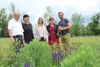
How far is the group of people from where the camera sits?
A: 30.3ft

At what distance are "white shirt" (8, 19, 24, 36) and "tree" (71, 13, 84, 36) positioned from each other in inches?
3417

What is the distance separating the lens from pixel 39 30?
10.2 meters

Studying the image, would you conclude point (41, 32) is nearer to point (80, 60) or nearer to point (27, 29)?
point (27, 29)

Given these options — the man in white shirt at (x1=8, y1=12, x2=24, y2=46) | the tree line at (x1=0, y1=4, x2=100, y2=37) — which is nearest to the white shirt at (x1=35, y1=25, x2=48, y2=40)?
the man in white shirt at (x1=8, y1=12, x2=24, y2=46)

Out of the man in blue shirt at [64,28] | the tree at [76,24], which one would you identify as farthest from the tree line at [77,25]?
the man in blue shirt at [64,28]

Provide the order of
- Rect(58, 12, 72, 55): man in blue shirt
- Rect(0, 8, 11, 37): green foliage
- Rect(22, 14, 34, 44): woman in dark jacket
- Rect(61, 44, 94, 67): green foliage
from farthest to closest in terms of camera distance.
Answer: Rect(0, 8, 11, 37): green foliage, Rect(58, 12, 72, 55): man in blue shirt, Rect(22, 14, 34, 44): woman in dark jacket, Rect(61, 44, 94, 67): green foliage

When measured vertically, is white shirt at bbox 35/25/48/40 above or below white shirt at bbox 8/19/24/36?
below

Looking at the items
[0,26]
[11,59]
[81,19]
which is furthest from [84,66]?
[81,19]

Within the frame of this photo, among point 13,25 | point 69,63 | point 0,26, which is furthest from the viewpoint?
point 0,26

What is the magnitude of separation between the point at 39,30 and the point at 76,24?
95556 millimetres

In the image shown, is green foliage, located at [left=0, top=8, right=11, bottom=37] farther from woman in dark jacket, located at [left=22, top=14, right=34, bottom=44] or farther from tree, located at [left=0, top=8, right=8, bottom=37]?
woman in dark jacket, located at [left=22, top=14, right=34, bottom=44]

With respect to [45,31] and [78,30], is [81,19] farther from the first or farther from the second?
[45,31]

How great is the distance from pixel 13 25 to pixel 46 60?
532 centimetres

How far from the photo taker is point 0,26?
90.2m
